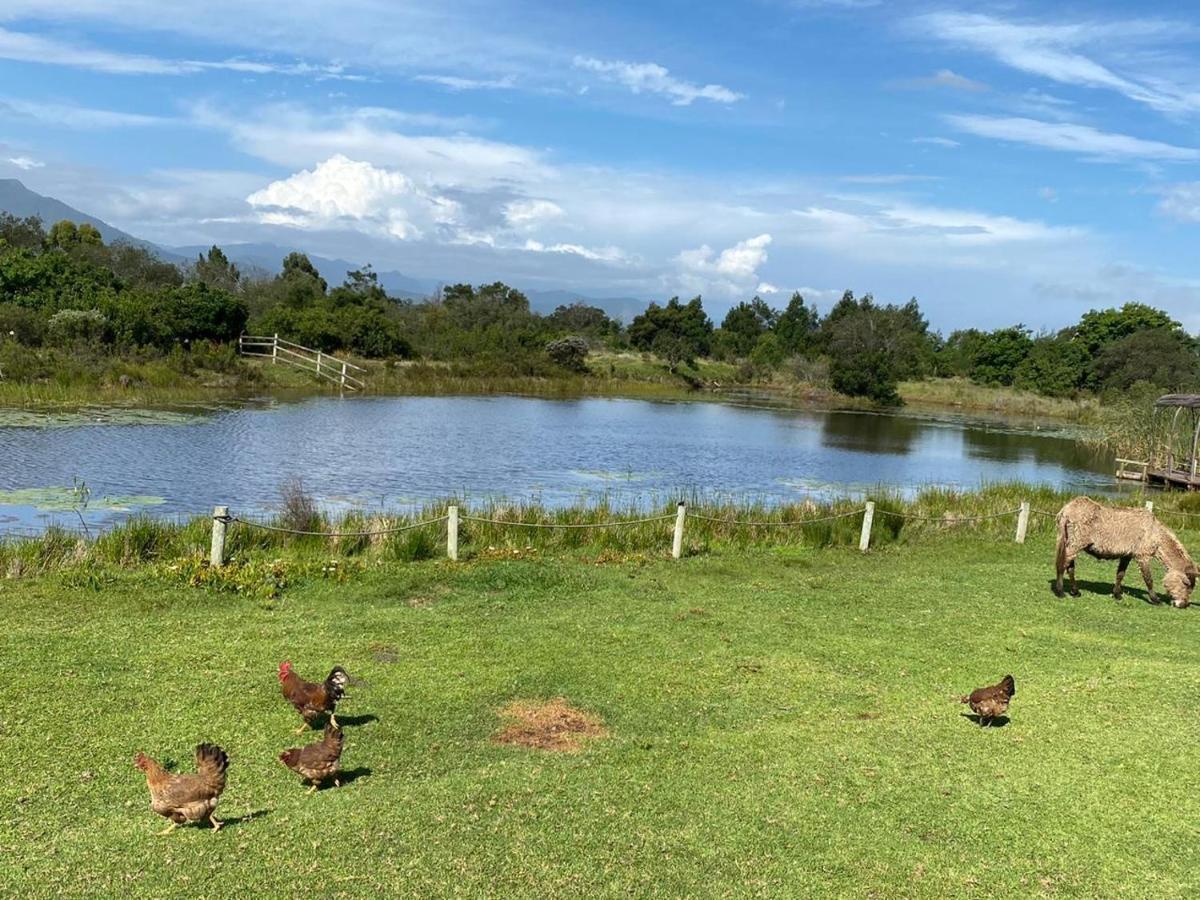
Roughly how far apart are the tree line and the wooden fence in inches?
42.5

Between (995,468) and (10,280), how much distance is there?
42645mm

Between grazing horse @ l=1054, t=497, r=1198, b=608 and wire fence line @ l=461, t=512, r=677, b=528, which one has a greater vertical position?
grazing horse @ l=1054, t=497, r=1198, b=608

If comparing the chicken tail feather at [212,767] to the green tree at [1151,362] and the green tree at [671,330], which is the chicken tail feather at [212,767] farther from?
the green tree at [671,330]

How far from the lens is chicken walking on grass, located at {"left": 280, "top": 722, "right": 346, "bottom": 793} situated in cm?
605

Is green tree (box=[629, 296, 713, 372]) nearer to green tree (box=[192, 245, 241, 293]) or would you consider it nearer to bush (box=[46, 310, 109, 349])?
green tree (box=[192, 245, 241, 293])

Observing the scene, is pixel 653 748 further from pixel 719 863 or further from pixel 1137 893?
pixel 1137 893

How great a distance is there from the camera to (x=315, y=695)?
22.8ft

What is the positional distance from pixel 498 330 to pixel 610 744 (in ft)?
183

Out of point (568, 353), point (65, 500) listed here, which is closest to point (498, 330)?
point (568, 353)

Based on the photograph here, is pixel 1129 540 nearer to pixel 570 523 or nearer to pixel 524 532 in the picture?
pixel 570 523

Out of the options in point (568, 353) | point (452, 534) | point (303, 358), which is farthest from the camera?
point (568, 353)

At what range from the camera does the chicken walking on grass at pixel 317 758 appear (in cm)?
605

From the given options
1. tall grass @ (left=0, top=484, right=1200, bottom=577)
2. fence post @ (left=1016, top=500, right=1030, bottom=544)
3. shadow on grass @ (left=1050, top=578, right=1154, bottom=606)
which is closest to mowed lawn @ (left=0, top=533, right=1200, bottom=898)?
shadow on grass @ (left=1050, top=578, right=1154, bottom=606)

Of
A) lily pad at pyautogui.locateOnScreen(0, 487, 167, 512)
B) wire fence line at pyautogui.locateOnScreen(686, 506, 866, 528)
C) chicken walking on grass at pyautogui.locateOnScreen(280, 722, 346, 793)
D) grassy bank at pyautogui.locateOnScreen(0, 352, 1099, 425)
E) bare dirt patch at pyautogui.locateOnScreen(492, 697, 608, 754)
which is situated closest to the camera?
chicken walking on grass at pyautogui.locateOnScreen(280, 722, 346, 793)
